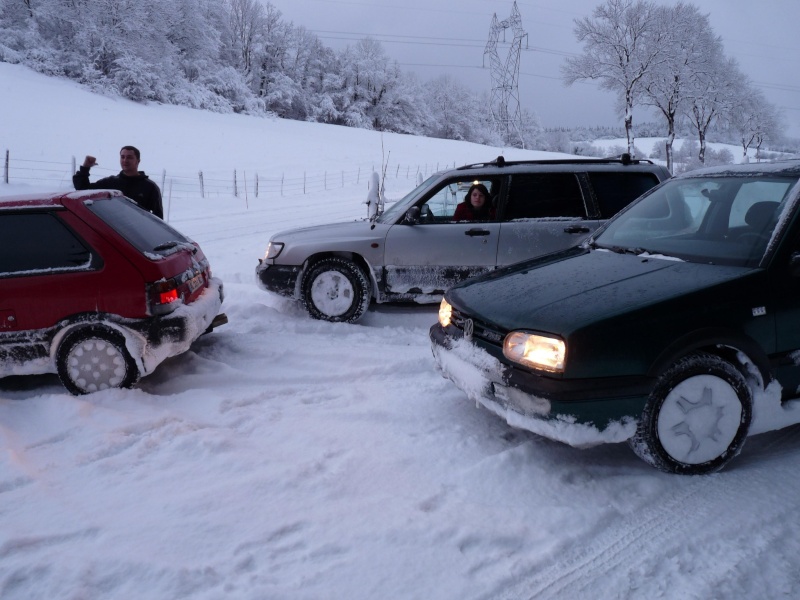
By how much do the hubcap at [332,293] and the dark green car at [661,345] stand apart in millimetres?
2621

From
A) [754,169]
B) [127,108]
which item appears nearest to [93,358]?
[754,169]

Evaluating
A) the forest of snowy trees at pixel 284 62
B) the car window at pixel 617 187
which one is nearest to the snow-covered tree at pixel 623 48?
the forest of snowy trees at pixel 284 62

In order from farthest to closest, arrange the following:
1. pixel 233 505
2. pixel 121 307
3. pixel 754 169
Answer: pixel 121 307
pixel 754 169
pixel 233 505

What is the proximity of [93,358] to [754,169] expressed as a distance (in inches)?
186

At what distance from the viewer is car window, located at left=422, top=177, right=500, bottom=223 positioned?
6172mm

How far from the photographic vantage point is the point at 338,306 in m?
6.18

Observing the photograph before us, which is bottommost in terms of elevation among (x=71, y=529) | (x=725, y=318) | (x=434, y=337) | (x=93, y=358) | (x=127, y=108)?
(x=71, y=529)

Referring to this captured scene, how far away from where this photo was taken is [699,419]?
3062mm

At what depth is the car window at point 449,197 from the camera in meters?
6.17

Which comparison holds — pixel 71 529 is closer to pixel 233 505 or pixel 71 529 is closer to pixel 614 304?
pixel 233 505

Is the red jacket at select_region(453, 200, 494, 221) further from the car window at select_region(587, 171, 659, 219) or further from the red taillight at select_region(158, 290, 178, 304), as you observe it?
the red taillight at select_region(158, 290, 178, 304)

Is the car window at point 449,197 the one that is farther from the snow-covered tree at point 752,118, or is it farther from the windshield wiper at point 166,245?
the snow-covered tree at point 752,118

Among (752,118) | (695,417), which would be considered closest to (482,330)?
(695,417)

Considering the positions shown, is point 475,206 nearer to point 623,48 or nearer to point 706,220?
point 706,220
